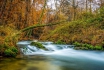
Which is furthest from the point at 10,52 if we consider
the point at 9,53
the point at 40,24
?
the point at 40,24

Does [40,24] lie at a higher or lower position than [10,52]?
higher

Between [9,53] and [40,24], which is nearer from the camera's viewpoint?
[9,53]

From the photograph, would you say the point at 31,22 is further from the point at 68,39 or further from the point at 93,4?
the point at 93,4

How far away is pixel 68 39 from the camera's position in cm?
1697

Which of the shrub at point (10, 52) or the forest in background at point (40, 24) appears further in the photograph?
the forest in background at point (40, 24)

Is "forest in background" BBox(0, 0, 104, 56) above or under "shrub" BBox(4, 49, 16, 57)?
above

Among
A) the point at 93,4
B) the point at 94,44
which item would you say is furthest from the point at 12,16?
the point at 93,4

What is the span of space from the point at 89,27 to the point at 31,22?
869cm

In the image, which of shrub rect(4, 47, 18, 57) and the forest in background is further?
the forest in background

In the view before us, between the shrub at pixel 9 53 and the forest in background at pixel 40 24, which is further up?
the forest in background at pixel 40 24

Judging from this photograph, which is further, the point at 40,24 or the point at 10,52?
the point at 40,24

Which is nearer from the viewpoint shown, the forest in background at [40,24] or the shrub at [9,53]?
the shrub at [9,53]

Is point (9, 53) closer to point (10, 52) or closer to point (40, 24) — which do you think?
point (10, 52)

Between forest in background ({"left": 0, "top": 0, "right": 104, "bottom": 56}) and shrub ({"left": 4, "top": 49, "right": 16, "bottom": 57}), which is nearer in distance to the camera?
shrub ({"left": 4, "top": 49, "right": 16, "bottom": 57})
